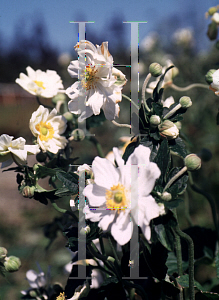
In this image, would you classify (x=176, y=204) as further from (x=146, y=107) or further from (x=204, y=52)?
(x=204, y=52)

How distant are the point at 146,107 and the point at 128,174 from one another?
0.15 m

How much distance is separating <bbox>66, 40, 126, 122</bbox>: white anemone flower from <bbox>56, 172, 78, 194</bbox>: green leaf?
0.12 metres

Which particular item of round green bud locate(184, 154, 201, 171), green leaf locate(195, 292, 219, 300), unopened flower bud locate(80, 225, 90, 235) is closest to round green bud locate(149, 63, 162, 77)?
round green bud locate(184, 154, 201, 171)

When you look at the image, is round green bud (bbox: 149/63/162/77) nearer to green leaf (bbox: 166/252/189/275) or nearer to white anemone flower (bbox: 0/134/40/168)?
white anemone flower (bbox: 0/134/40/168)

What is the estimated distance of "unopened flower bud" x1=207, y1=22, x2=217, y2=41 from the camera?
0.77 metres

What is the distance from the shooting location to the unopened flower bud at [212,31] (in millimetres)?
768

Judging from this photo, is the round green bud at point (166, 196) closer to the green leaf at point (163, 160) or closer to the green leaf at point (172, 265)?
the green leaf at point (163, 160)

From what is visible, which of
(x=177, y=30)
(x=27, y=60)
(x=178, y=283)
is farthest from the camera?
(x=27, y=60)

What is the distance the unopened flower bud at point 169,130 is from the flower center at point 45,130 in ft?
0.74

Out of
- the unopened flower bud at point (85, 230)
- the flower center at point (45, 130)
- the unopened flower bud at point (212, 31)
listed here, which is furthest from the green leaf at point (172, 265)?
the unopened flower bud at point (212, 31)

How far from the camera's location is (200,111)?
1.47 meters

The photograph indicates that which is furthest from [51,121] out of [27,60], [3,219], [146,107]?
[27,60]

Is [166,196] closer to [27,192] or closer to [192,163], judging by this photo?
[192,163]

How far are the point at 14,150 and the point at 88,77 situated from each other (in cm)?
18
